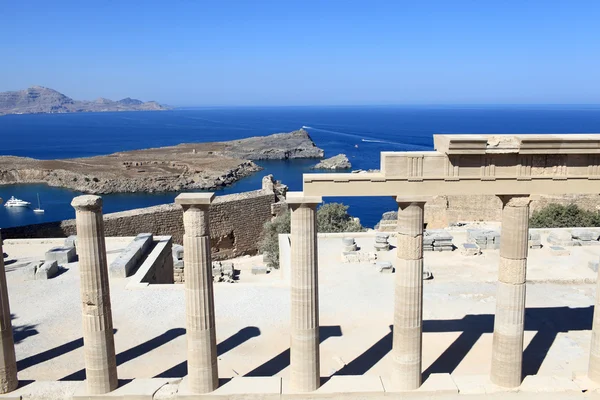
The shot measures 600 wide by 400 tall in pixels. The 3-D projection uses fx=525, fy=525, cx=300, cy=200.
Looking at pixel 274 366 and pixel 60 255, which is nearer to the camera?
pixel 274 366

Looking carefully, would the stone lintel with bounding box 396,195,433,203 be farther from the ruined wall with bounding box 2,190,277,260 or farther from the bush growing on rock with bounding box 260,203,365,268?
the ruined wall with bounding box 2,190,277,260

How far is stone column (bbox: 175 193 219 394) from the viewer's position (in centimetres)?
805

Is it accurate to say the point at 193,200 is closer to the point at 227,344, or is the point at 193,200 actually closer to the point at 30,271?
the point at 227,344

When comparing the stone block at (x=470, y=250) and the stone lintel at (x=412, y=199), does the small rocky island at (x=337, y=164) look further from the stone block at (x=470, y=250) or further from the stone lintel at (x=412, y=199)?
the stone lintel at (x=412, y=199)

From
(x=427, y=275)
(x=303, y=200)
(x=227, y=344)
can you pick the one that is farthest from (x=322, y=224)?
(x=303, y=200)

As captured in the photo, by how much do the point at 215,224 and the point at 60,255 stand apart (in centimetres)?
887

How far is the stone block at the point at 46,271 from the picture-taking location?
48.3 ft

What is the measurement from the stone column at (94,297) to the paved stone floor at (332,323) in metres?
1.23

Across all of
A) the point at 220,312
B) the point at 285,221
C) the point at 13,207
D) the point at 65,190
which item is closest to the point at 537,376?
the point at 220,312

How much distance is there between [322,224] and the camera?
2331 centimetres

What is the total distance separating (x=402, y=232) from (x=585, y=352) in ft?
17.7

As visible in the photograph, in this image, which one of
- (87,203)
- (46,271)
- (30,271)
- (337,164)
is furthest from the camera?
(337,164)

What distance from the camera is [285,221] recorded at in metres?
22.8

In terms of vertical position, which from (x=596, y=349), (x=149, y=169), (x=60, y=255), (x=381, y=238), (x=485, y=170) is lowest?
(x=149, y=169)
